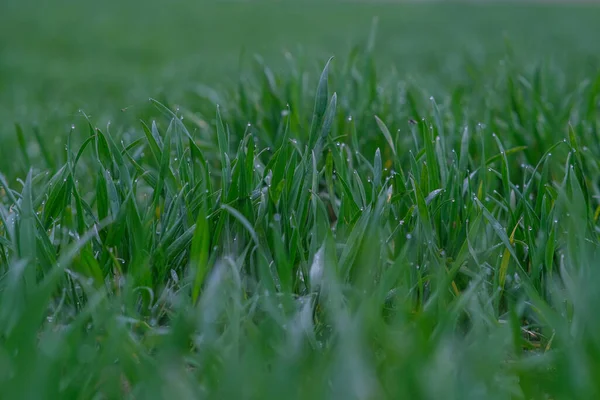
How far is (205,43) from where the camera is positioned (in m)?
7.67

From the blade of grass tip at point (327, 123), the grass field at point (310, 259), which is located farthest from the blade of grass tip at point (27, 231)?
the blade of grass tip at point (327, 123)

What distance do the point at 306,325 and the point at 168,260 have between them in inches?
14.0

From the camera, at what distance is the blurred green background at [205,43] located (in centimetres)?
413

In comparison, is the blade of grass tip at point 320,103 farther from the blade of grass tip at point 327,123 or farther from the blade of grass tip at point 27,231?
the blade of grass tip at point 27,231

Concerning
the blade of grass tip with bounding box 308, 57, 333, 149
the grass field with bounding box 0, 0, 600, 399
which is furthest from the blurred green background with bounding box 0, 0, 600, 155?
the blade of grass tip with bounding box 308, 57, 333, 149

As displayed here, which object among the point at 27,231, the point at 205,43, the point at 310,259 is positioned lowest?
the point at 205,43

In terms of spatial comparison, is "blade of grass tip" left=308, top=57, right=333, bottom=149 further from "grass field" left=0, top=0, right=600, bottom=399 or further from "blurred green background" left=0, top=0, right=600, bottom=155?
"blurred green background" left=0, top=0, right=600, bottom=155

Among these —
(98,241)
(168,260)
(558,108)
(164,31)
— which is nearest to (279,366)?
(168,260)

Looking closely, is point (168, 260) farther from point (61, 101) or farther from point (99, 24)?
point (99, 24)

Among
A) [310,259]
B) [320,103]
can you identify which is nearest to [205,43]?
[320,103]

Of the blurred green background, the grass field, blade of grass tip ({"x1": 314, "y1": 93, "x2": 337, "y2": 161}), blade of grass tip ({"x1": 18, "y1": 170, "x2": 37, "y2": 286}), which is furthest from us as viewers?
the blurred green background

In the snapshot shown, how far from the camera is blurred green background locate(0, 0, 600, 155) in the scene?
4.13m

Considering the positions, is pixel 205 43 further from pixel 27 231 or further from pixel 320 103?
pixel 27 231

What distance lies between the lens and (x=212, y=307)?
3.67ft
